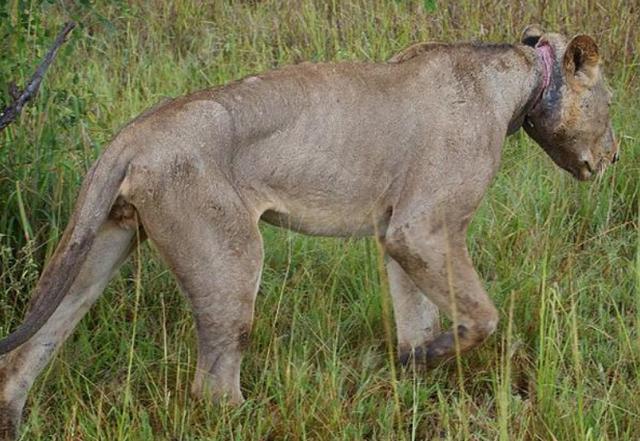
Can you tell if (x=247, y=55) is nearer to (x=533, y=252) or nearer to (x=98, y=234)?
(x=533, y=252)

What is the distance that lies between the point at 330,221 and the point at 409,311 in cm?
57

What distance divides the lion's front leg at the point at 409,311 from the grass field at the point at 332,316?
0.07 metres

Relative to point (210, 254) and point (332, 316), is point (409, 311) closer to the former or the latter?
point (332, 316)

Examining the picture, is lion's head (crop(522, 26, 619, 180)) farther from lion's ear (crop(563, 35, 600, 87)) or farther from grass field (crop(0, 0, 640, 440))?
grass field (crop(0, 0, 640, 440))

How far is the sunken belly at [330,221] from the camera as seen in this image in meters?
4.26

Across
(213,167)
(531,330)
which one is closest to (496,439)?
(531,330)

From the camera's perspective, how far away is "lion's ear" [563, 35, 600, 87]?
4.61 m

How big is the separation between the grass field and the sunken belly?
0.27 m

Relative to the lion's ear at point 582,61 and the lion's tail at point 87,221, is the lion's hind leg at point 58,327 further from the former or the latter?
the lion's ear at point 582,61

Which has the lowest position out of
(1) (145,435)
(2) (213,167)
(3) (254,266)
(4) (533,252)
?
(4) (533,252)

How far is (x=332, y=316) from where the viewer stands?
4.70 meters

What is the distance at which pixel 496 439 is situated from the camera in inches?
151

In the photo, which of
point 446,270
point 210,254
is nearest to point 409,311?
point 446,270

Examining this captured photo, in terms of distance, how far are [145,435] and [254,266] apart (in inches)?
23.7
